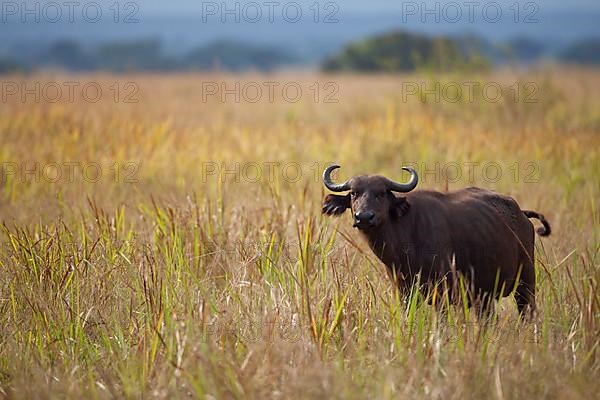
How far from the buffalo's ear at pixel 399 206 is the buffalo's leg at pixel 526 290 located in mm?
758

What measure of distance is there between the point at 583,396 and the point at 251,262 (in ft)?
6.95

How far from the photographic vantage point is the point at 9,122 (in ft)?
34.1

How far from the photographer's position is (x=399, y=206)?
166 inches

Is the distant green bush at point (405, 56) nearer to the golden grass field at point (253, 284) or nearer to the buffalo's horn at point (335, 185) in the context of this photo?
the golden grass field at point (253, 284)

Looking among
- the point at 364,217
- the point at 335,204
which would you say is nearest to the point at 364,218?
the point at 364,217

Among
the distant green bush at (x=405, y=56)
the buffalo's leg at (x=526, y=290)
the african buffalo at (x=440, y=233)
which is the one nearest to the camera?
the african buffalo at (x=440, y=233)

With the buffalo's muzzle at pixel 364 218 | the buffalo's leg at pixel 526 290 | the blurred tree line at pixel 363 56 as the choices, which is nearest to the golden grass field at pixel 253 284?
the buffalo's leg at pixel 526 290

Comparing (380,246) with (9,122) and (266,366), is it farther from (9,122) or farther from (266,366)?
(9,122)

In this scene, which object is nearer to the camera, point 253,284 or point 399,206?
point 399,206

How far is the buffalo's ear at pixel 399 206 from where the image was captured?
421 centimetres

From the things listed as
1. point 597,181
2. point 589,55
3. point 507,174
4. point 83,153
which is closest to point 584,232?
point 597,181

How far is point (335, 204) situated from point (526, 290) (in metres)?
1.10

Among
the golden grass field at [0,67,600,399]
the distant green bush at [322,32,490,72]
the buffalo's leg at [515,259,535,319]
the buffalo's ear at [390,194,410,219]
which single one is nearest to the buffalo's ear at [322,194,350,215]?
the golden grass field at [0,67,600,399]

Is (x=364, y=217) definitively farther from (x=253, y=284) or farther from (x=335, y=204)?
(x=253, y=284)
